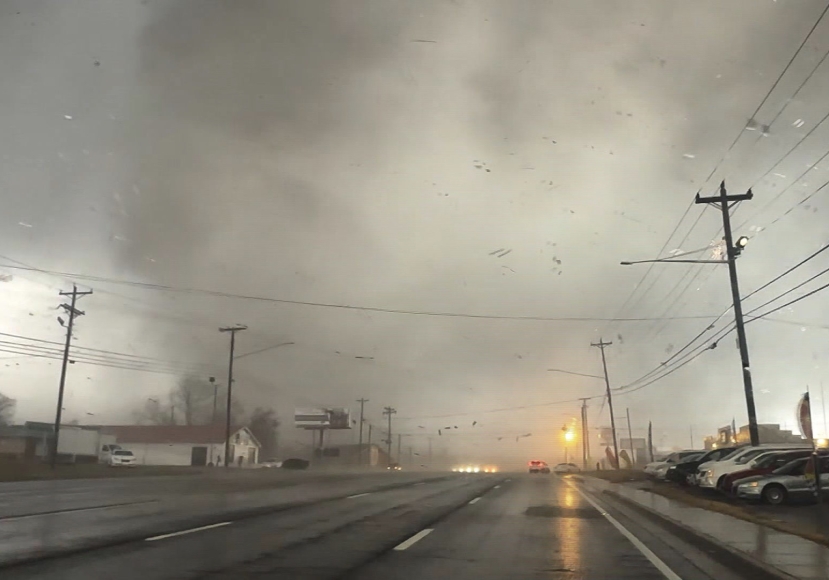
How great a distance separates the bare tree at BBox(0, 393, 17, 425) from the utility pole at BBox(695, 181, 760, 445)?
2680 inches

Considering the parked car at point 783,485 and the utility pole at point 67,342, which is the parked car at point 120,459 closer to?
the utility pole at point 67,342

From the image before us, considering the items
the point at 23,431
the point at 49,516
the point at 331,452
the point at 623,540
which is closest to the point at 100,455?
the point at 23,431

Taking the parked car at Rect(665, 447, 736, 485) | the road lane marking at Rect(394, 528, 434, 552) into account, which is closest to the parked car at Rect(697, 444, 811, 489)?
the parked car at Rect(665, 447, 736, 485)

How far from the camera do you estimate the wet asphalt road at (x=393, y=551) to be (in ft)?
28.8

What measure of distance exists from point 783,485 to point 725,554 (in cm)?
1243

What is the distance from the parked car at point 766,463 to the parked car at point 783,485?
372 mm

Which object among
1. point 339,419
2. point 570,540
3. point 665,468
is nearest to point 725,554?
point 570,540

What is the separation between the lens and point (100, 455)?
69.8 meters

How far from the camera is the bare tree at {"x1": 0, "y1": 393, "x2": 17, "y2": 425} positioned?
7269 centimetres

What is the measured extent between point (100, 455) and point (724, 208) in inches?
2419

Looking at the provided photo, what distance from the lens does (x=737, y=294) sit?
27953 millimetres

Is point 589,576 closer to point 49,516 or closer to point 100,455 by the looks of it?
point 49,516

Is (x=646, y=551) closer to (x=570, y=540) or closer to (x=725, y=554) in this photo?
(x=725, y=554)

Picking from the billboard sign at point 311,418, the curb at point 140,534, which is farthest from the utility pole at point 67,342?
the billboard sign at point 311,418
